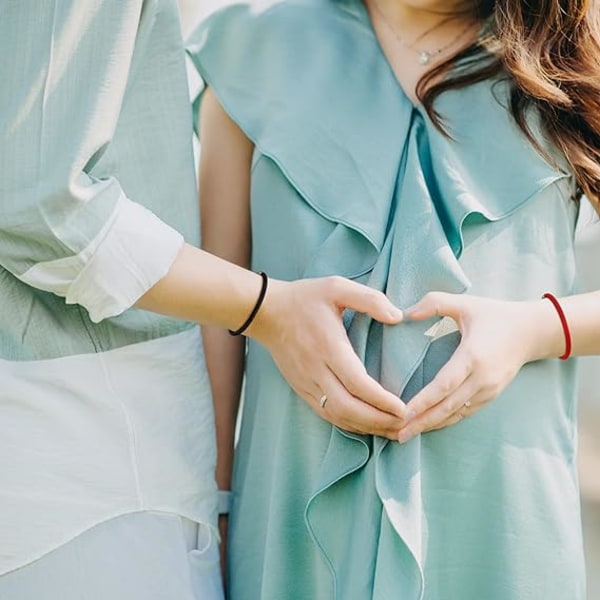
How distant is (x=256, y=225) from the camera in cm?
A: 179

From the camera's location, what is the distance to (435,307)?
5.03 ft

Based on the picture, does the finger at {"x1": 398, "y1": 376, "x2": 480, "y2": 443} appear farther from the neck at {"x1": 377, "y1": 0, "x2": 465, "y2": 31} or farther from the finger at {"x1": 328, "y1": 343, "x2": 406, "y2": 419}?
the neck at {"x1": 377, "y1": 0, "x2": 465, "y2": 31}

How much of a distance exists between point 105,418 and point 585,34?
98cm

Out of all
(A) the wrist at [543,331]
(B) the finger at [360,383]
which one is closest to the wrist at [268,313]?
(B) the finger at [360,383]

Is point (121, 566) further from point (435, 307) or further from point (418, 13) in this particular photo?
point (418, 13)

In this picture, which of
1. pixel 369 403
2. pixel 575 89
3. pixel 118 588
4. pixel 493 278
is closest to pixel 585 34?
pixel 575 89

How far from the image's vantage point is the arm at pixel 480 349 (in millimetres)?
1521

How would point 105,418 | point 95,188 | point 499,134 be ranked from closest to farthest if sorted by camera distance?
point 95,188, point 105,418, point 499,134

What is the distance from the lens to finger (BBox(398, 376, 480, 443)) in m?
1.52

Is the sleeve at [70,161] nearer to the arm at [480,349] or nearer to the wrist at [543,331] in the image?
the arm at [480,349]

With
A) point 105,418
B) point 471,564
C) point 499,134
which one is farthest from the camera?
point 499,134

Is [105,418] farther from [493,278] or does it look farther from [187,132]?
[493,278]

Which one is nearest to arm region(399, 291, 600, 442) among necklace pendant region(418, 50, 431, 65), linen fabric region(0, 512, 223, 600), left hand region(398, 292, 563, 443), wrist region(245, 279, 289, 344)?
left hand region(398, 292, 563, 443)

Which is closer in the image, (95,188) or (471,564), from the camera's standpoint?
(95,188)
